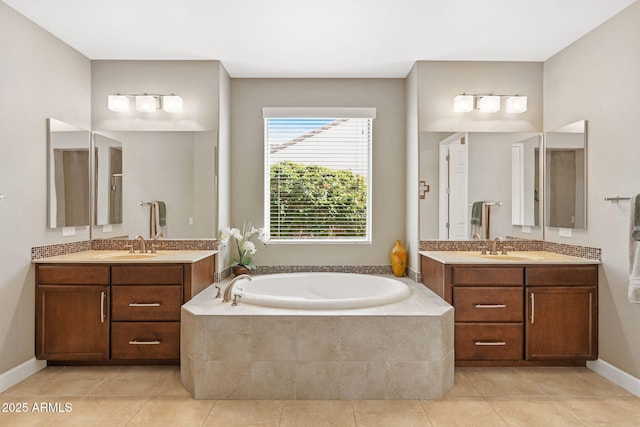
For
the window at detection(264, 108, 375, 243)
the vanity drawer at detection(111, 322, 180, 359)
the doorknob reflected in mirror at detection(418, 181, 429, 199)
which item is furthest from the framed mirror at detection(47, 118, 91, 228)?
the doorknob reflected in mirror at detection(418, 181, 429, 199)

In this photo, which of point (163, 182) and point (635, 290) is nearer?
point (635, 290)

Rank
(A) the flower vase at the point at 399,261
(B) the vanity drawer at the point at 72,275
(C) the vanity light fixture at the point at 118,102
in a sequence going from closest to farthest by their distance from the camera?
(B) the vanity drawer at the point at 72,275 < (C) the vanity light fixture at the point at 118,102 < (A) the flower vase at the point at 399,261

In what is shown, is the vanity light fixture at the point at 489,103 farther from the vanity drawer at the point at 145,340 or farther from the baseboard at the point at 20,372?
the baseboard at the point at 20,372

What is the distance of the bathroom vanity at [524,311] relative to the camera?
294cm

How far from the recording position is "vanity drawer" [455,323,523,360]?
116 inches

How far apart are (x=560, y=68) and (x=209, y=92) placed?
9.32 feet

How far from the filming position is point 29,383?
2.75 metres

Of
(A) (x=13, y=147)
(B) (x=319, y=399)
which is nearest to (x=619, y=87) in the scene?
(B) (x=319, y=399)

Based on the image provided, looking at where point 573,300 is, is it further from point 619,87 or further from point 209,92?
point 209,92

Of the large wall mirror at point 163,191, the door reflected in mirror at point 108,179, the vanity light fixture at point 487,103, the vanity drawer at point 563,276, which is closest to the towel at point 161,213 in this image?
the large wall mirror at point 163,191

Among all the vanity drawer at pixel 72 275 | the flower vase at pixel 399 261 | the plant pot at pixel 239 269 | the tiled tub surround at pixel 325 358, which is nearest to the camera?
the tiled tub surround at pixel 325 358

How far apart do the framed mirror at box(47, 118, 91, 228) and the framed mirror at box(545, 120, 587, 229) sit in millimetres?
3755

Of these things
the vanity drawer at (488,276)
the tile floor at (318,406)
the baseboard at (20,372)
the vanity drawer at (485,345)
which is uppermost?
the vanity drawer at (488,276)

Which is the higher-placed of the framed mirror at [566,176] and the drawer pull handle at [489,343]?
→ the framed mirror at [566,176]
